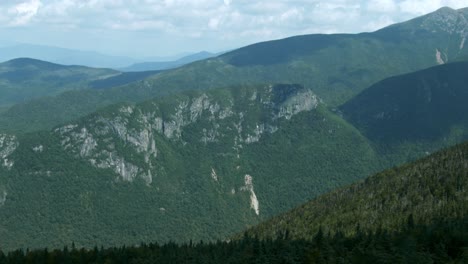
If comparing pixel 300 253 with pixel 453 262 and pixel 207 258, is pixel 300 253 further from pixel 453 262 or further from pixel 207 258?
pixel 453 262

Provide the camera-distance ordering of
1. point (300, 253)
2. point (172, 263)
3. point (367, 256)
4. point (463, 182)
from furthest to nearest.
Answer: point (463, 182) → point (172, 263) → point (300, 253) → point (367, 256)

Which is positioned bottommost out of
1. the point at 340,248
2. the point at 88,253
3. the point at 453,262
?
the point at 88,253

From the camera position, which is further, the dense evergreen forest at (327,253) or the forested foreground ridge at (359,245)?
the forested foreground ridge at (359,245)

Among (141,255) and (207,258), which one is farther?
(141,255)

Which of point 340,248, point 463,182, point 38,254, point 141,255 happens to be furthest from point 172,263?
point 463,182

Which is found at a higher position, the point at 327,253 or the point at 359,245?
the point at 327,253

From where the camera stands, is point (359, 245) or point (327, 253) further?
point (359, 245)

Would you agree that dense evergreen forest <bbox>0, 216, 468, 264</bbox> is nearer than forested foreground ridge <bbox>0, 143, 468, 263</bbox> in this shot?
Yes

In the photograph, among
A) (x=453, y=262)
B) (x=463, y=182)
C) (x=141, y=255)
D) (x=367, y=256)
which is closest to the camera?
(x=453, y=262)

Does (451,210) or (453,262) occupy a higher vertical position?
(453,262)
